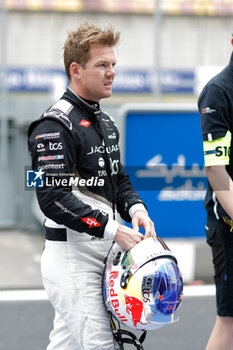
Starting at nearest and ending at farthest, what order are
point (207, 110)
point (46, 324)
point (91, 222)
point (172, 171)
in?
point (91, 222) → point (207, 110) → point (46, 324) → point (172, 171)

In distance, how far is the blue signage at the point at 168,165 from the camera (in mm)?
6285

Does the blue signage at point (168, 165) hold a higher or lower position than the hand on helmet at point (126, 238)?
lower

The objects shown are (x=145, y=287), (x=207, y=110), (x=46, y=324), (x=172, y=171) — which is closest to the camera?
(x=145, y=287)

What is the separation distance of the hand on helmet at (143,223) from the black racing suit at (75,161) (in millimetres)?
117

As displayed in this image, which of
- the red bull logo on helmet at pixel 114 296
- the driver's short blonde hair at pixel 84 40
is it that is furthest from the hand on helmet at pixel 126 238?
the driver's short blonde hair at pixel 84 40

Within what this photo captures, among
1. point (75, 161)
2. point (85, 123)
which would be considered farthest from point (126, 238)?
point (85, 123)

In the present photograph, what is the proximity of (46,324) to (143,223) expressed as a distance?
7.46 ft

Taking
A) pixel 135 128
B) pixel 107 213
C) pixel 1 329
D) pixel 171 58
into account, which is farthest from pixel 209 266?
pixel 171 58

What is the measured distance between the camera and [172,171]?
631 centimetres

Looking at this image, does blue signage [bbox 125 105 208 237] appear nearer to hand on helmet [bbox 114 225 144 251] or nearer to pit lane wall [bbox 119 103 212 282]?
pit lane wall [bbox 119 103 212 282]

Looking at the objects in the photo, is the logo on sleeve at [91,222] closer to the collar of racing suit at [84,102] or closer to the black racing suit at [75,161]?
the black racing suit at [75,161]

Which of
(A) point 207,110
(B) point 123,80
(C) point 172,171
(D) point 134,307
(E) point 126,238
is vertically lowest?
(B) point 123,80

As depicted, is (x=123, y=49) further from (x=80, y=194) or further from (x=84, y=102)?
(x=80, y=194)

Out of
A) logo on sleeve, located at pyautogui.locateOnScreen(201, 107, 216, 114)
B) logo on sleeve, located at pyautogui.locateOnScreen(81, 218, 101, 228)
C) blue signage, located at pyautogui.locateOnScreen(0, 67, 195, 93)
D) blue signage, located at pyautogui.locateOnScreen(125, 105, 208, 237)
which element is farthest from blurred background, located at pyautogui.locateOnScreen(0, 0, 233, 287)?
logo on sleeve, located at pyautogui.locateOnScreen(81, 218, 101, 228)
